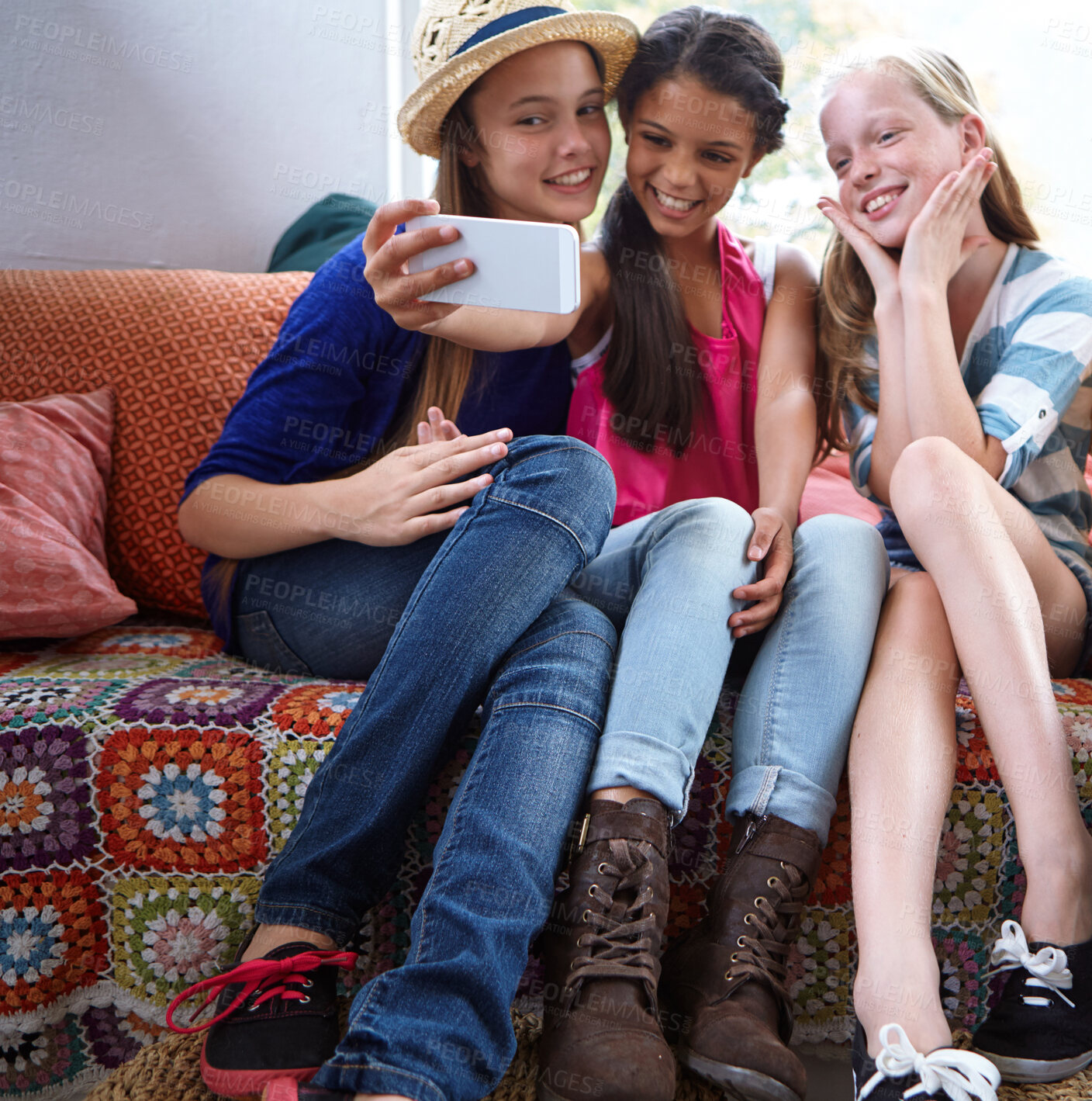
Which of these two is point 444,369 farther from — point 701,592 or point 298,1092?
point 298,1092

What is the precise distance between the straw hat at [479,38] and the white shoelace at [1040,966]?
907 millimetres

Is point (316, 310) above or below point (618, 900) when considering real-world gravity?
above

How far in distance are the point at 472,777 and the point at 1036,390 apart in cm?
66

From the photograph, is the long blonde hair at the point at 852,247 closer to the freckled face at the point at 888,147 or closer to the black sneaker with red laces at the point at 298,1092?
the freckled face at the point at 888,147

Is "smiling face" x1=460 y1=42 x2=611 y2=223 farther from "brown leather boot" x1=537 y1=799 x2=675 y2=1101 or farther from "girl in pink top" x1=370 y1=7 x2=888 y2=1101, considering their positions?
"brown leather boot" x1=537 y1=799 x2=675 y2=1101

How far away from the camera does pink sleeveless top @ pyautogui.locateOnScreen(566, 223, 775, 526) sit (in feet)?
3.50

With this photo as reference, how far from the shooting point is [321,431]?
3.13 ft

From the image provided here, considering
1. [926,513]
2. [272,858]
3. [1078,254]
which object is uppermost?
[1078,254]

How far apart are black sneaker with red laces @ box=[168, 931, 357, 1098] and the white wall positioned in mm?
1202

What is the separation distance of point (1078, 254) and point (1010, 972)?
5.15 feet

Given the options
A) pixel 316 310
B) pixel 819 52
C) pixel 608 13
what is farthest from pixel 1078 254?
pixel 316 310

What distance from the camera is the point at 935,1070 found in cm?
57

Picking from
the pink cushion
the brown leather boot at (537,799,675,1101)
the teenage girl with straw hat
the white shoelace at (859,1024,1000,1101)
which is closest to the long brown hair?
the teenage girl with straw hat

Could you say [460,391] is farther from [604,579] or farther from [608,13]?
[608,13]
